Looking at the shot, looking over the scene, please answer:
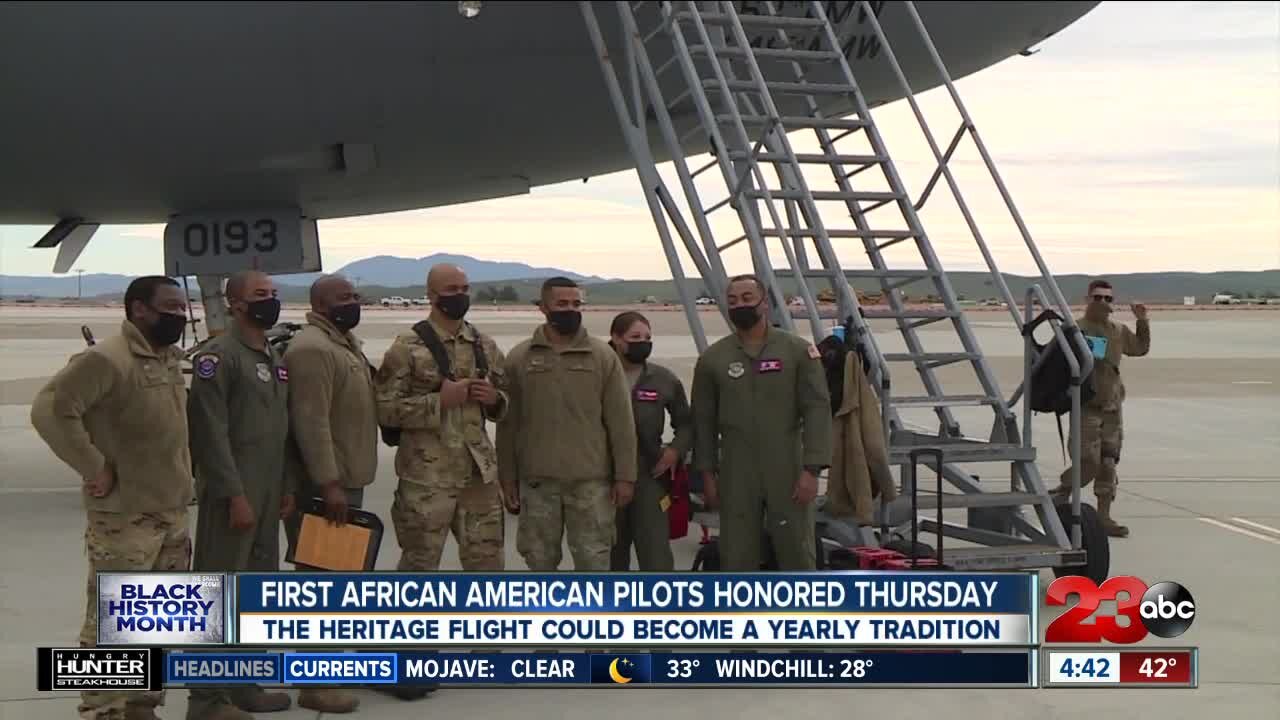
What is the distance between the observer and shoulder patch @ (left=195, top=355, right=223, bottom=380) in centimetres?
507

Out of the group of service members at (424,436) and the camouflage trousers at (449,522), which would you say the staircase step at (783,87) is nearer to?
the group of service members at (424,436)

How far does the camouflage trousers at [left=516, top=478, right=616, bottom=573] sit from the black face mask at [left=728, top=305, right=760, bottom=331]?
1.01 meters

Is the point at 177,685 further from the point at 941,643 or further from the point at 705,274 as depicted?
the point at 705,274

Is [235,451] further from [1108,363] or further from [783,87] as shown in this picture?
[1108,363]

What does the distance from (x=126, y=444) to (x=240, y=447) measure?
1.63ft

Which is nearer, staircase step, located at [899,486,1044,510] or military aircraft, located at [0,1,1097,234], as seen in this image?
staircase step, located at [899,486,1044,510]

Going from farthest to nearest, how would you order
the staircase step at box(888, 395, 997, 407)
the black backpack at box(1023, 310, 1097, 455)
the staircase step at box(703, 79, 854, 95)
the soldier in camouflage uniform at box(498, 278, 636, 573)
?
the staircase step at box(703, 79, 854, 95)
the black backpack at box(1023, 310, 1097, 455)
the staircase step at box(888, 395, 997, 407)
the soldier in camouflage uniform at box(498, 278, 636, 573)

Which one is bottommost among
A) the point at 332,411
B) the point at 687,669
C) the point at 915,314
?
the point at 687,669

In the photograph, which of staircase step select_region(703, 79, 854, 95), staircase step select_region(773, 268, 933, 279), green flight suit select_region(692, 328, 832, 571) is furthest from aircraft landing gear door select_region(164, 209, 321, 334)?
green flight suit select_region(692, 328, 832, 571)

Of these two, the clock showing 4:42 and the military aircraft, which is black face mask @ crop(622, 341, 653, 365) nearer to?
the clock showing 4:42

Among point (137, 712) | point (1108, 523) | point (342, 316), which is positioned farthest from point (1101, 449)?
point (137, 712)

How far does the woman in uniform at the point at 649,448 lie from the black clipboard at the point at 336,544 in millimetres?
1513

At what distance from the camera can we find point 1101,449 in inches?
377

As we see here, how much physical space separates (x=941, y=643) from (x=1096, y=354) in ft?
11.4
